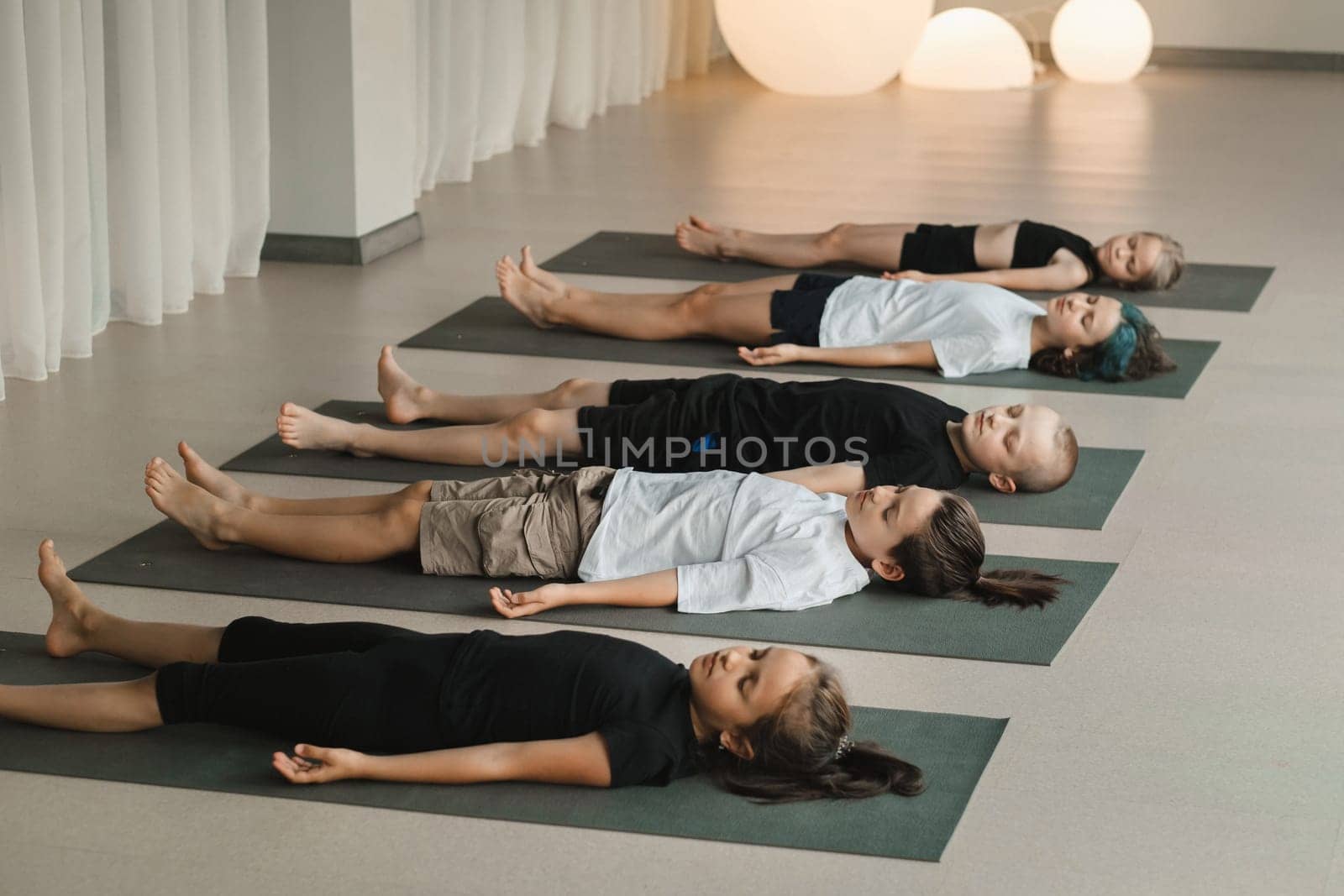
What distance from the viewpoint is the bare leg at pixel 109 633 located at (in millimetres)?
2486

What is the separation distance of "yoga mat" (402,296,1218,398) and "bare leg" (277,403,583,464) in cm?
85

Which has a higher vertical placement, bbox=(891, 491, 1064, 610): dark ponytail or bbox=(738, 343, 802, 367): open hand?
bbox=(738, 343, 802, 367): open hand

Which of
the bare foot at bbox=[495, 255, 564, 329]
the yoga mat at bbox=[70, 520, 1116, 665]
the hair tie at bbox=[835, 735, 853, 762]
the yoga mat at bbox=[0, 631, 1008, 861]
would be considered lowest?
the yoga mat at bbox=[0, 631, 1008, 861]

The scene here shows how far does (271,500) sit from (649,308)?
1.59 m

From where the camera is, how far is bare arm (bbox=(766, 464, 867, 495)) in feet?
10.0

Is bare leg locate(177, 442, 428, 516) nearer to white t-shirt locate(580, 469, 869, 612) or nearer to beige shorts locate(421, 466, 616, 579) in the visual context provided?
beige shorts locate(421, 466, 616, 579)

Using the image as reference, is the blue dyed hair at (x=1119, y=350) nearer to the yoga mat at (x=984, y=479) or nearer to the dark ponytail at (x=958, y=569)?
the yoga mat at (x=984, y=479)

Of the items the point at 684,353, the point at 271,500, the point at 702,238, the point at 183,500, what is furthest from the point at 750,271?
the point at 183,500

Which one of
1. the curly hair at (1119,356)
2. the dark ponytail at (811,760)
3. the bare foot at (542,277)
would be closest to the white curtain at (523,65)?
the bare foot at (542,277)

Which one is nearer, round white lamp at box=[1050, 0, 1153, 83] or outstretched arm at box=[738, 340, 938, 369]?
outstretched arm at box=[738, 340, 938, 369]

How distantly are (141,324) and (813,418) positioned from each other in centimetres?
219

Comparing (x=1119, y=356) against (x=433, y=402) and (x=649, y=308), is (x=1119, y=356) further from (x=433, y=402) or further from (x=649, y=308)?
(x=433, y=402)

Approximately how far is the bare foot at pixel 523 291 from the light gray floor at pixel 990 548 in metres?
0.18

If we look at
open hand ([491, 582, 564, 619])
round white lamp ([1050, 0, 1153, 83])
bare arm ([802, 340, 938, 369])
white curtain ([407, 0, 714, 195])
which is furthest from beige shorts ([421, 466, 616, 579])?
round white lamp ([1050, 0, 1153, 83])
